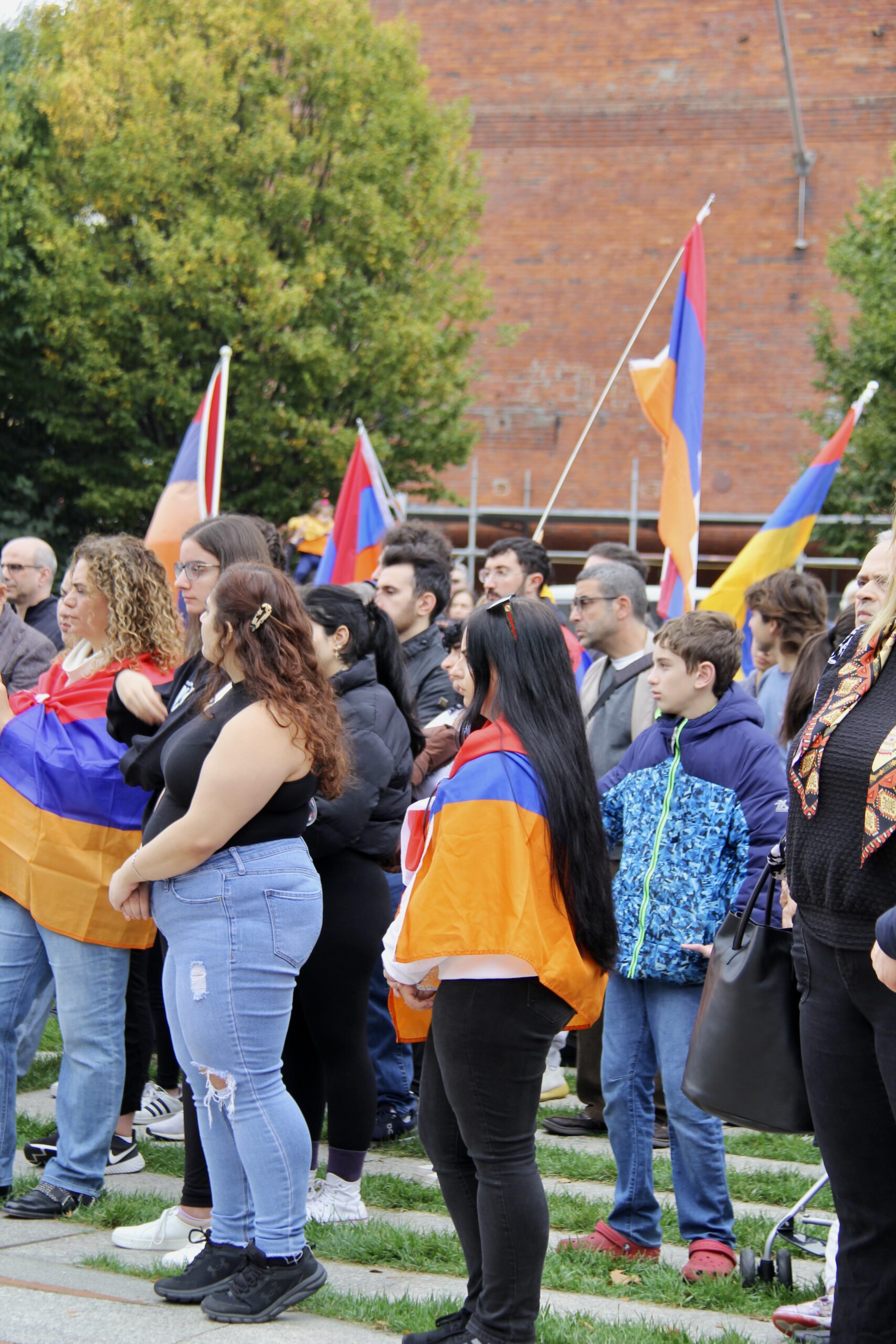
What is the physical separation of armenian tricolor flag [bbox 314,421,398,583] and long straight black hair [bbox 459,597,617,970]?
253 inches

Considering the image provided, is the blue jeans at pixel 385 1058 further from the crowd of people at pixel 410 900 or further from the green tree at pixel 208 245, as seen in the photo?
the green tree at pixel 208 245

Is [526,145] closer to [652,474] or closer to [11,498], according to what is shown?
[652,474]

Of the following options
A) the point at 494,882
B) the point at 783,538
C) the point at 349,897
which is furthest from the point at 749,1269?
the point at 783,538

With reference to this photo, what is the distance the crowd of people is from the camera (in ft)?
9.29

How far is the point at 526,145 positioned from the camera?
994 inches

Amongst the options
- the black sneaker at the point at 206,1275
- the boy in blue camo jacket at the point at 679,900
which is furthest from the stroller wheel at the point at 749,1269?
the black sneaker at the point at 206,1275

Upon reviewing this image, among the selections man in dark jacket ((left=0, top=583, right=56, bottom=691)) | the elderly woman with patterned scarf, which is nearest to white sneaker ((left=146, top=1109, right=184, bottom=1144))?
man in dark jacket ((left=0, top=583, right=56, bottom=691))

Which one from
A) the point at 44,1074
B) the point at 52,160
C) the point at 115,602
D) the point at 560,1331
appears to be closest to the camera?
the point at 560,1331

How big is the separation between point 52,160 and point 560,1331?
59.5 ft

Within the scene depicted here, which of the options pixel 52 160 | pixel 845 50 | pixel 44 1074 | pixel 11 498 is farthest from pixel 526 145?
pixel 44 1074

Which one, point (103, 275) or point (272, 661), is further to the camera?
point (103, 275)

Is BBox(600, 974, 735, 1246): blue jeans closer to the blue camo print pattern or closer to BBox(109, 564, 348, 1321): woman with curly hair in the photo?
the blue camo print pattern

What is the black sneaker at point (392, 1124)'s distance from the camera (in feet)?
18.1

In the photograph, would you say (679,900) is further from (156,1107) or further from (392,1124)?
(156,1107)
